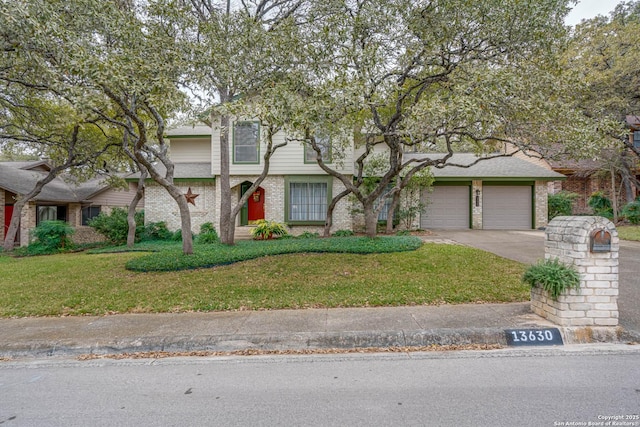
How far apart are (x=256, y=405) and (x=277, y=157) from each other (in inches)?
497

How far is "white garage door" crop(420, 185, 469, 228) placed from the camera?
16.8 m

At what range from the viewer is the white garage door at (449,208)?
16.8 metres

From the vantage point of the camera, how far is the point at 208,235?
13742mm

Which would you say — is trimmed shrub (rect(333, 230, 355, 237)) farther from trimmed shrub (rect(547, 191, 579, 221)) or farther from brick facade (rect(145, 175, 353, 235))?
trimmed shrub (rect(547, 191, 579, 221))

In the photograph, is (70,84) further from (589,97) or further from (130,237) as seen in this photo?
(589,97)

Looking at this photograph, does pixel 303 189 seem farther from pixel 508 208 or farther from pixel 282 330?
pixel 282 330

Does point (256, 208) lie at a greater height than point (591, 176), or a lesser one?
lesser

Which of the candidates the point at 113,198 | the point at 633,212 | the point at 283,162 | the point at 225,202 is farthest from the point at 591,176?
the point at 113,198

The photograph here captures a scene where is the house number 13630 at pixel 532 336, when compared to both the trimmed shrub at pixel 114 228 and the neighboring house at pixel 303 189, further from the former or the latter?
the trimmed shrub at pixel 114 228

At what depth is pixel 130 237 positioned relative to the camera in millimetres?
14125

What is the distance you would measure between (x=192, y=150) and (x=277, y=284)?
503 inches

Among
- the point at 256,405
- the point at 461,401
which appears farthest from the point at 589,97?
the point at 256,405

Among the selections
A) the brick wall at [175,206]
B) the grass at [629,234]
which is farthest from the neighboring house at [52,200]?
the grass at [629,234]

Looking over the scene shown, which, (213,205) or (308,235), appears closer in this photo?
(308,235)
